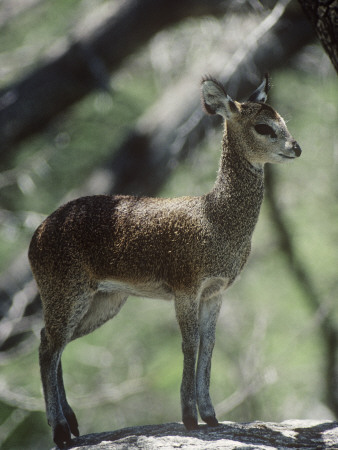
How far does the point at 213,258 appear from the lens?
433cm

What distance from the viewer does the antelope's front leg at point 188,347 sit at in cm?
438

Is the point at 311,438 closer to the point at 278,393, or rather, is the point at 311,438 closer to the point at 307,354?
the point at 278,393

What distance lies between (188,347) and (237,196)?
1.07 meters

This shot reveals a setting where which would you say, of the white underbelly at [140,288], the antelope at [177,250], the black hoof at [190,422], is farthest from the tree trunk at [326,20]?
the black hoof at [190,422]

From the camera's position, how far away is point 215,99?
4203mm

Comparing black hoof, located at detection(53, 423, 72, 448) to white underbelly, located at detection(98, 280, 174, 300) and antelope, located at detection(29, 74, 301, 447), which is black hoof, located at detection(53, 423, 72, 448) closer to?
antelope, located at detection(29, 74, 301, 447)

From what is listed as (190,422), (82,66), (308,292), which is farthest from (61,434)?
(308,292)

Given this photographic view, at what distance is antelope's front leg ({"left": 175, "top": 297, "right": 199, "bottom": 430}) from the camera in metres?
4.38

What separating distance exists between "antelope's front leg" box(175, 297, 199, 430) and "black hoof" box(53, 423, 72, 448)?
33.3 inches

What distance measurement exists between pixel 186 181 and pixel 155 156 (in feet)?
16.2

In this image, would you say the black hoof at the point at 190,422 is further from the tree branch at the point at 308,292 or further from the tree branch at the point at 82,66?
the tree branch at the point at 308,292

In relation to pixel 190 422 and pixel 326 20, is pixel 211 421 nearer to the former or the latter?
pixel 190 422

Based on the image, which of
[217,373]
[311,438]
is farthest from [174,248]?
[217,373]

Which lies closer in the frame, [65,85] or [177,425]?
[177,425]
